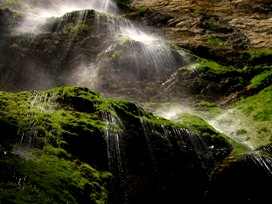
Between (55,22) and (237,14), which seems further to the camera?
(237,14)

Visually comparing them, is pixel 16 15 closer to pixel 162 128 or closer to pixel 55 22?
pixel 55 22

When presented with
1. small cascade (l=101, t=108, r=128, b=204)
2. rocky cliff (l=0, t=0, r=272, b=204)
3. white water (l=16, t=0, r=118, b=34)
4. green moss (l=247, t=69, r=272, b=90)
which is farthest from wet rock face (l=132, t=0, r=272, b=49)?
small cascade (l=101, t=108, r=128, b=204)

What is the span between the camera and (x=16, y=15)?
75.8 feet

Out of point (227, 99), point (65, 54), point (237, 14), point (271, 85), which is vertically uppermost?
point (237, 14)

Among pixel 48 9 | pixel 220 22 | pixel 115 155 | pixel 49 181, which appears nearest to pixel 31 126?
pixel 49 181

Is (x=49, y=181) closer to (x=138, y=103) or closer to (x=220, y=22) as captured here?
(x=138, y=103)

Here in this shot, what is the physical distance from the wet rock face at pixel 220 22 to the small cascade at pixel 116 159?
13.8 metres

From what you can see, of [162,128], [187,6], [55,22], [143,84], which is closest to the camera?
[162,128]

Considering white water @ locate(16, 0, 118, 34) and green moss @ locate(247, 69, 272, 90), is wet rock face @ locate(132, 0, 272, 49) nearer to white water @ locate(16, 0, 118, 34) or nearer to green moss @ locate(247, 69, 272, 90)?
green moss @ locate(247, 69, 272, 90)

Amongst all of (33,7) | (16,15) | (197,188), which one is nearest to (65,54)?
(16,15)

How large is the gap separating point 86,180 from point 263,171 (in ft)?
18.7

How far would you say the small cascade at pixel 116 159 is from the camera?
28.1 feet

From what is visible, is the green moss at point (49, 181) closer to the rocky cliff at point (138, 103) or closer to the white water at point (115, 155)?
the rocky cliff at point (138, 103)

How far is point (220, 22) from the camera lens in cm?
2402
